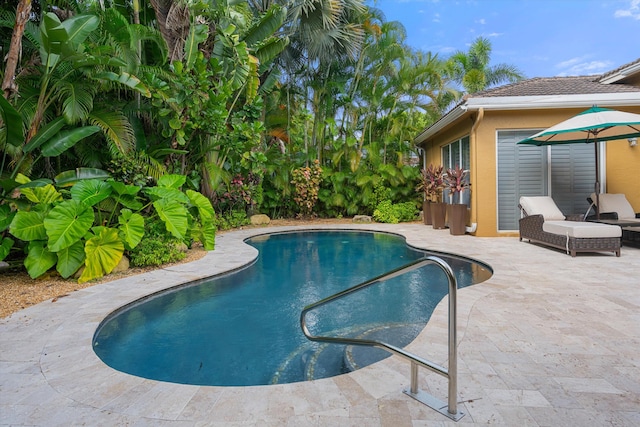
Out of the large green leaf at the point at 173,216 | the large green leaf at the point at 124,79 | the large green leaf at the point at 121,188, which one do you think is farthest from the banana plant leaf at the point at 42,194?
the large green leaf at the point at 124,79

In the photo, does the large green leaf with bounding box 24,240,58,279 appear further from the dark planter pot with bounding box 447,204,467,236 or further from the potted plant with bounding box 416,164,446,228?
the potted plant with bounding box 416,164,446,228

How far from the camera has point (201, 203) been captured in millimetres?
7863

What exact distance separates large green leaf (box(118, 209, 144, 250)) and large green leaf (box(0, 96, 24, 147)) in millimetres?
1710

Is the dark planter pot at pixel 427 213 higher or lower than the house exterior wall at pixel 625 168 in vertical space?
lower

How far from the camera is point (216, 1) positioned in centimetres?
881

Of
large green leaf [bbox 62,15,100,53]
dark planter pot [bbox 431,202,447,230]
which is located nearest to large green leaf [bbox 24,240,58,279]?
large green leaf [bbox 62,15,100,53]

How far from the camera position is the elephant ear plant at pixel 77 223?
5344 millimetres

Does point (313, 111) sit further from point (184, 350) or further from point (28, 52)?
point (184, 350)

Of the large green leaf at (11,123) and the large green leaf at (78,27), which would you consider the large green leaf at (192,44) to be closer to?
the large green leaf at (78,27)

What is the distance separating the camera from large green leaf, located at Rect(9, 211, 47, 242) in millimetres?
5219

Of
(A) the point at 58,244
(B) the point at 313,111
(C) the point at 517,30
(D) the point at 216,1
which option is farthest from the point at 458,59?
(C) the point at 517,30

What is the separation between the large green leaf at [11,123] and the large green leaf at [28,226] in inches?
40.8

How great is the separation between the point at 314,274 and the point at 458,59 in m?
22.9

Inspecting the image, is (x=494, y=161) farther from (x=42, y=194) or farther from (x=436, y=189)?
(x=42, y=194)
